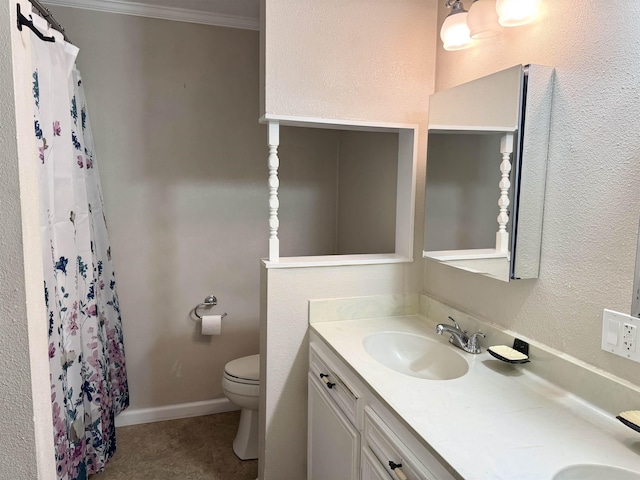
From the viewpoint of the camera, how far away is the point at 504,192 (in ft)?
5.07

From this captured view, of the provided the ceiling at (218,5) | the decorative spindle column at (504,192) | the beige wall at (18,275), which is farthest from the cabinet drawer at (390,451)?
the ceiling at (218,5)

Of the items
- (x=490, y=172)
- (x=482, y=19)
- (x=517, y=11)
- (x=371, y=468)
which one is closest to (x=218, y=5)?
(x=482, y=19)

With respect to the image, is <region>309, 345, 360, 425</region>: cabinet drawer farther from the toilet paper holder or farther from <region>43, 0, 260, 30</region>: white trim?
<region>43, 0, 260, 30</region>: white trim

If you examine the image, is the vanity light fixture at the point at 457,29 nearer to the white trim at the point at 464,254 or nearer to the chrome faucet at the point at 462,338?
the white trim at the point at 464,254

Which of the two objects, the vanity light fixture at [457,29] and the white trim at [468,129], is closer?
the white trim at [468,129]

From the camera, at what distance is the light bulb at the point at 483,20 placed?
1543 millimetres

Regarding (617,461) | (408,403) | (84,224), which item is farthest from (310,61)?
(617,461)

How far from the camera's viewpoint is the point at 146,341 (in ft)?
9.16

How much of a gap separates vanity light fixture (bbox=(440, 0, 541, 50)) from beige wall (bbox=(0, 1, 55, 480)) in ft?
4.43

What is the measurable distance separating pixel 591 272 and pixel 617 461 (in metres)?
0.50

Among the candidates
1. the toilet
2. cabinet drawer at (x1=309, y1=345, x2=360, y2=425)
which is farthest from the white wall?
the toilet

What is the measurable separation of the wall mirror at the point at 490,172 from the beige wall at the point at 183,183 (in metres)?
1.25

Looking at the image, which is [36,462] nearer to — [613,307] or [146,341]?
[613,307]

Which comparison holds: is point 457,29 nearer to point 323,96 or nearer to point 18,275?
point 323,96
